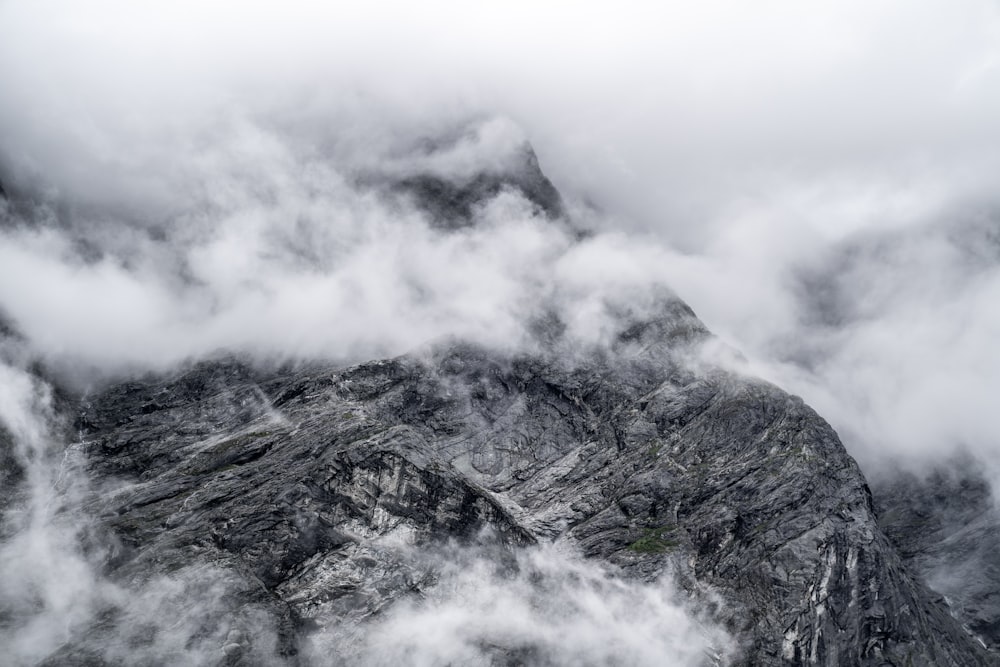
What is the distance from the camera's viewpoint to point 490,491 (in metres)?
164

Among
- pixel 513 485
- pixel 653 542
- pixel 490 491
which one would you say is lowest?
pixel 490 491

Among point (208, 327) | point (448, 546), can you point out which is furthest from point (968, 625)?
point (208, 327)

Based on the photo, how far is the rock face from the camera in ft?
431

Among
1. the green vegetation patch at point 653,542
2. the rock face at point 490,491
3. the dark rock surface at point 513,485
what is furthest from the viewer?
the green vegetation patch at point 653,542

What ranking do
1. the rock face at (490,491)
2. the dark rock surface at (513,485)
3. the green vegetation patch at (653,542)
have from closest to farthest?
the rock face at (490,491) < the dark rock surface at (513,485) < the green vegetation patch at (653,542)

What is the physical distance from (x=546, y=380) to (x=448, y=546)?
5070cm

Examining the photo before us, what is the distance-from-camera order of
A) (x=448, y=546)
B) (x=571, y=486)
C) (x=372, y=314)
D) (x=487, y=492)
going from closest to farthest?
(x=448, y=546), (x=487, y=492), (x=571, y=486), (x=372, y=314)

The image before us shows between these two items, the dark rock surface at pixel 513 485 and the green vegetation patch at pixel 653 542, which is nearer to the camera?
the dark rock surface at pixel 513 485

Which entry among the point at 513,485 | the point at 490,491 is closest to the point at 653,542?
the point at 513,485

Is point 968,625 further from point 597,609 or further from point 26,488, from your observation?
point 26,488

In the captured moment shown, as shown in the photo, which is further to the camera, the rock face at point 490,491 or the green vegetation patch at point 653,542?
the green vegetation patch at point 653,542

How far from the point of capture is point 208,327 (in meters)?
173

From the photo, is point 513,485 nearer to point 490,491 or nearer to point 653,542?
point 490,491

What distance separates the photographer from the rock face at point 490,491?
131 meters
